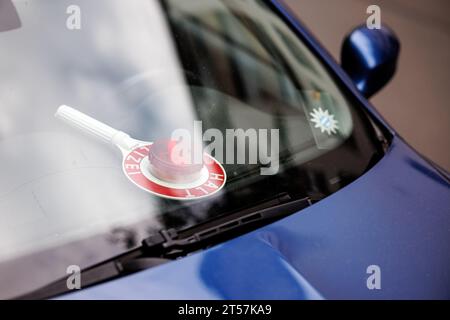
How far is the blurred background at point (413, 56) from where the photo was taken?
405 centimetres

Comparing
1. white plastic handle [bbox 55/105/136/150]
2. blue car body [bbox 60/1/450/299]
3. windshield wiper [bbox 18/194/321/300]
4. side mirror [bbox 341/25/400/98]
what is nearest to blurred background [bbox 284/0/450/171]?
side mirror [bbox 341/25/400/98]

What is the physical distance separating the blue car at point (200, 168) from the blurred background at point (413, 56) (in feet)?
6.20

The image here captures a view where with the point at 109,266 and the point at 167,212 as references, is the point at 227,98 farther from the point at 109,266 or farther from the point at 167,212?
the point at 109,266

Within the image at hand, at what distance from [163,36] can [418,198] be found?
849 millimetres

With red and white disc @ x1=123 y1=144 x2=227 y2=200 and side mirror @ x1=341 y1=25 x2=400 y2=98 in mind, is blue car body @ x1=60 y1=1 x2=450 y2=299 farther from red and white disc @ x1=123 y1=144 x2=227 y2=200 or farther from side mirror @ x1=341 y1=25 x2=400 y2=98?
Result: side mirror @ x1=341 y1=25 x2=400 y2=98

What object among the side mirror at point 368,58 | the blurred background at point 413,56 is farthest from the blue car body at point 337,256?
the blurred background at point 413,56

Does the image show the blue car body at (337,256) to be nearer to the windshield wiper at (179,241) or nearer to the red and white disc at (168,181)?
the windshield wiper at (179,241)

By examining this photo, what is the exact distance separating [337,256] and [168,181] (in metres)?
0.43

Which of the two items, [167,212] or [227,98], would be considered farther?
[227,98]

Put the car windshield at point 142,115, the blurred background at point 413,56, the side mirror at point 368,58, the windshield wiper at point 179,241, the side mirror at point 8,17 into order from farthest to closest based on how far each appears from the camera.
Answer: the blurred background at point 413,56 → the side mirror at point 368,58 → the side mirror at point 8,17 → the car windshield at point 142,115 → the windshield wiper at point 179,241

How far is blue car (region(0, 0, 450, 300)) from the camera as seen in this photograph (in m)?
1.53

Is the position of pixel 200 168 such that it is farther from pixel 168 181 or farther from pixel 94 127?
pixel 94 127

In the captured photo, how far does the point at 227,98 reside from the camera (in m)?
1.99
